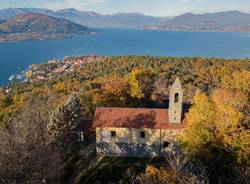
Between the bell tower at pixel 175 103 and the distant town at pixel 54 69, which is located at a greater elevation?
the bell tower at pixel 175 103

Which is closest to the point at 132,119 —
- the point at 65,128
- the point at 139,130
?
the point at 139,130

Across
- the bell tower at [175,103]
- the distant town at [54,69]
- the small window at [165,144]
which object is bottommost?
the distant town at [54,69]

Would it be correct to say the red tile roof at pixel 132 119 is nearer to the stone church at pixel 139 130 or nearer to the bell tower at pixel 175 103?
the stone church at pixel 139 130

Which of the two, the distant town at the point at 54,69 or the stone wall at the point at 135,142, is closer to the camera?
the stone wall at the point at 135,142

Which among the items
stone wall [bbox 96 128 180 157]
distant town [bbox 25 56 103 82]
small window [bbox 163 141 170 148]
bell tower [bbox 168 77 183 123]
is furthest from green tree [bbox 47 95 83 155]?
distant town [bbox 25 56 103 82]

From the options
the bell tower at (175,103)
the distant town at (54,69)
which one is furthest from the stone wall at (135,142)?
the distant town at (54,69)

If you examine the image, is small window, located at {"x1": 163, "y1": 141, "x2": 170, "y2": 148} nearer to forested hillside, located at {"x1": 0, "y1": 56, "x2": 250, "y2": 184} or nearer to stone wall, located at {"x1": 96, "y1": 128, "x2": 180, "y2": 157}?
stone wall, located at {"x1": 96, "y1": 128, "x2": 180, "y2": 157}

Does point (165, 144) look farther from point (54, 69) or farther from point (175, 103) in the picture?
point (54, 69)
